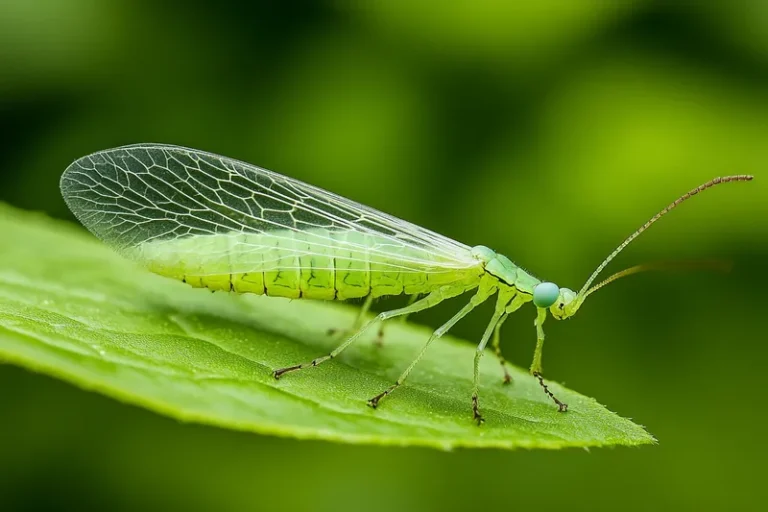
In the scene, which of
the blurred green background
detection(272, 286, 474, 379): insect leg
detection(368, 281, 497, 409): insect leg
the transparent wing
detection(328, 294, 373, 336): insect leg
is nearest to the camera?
detection(368, 281, 497, 409): insect leg

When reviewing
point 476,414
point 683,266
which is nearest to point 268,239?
point 476,414

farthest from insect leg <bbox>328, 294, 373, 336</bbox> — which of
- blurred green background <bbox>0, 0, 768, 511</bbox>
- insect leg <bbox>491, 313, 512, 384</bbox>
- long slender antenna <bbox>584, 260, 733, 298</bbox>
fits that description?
long slender antenna <bbox>584, 260, 733, 298</bbox>

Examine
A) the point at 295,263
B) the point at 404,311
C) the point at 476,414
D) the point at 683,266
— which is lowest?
the point at 476,414

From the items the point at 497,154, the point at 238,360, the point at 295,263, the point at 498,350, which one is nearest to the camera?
the point at 238,360

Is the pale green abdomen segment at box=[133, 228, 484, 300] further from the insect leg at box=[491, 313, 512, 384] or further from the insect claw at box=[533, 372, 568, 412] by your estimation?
the insect claw at box=[533, 372, 568, 412]

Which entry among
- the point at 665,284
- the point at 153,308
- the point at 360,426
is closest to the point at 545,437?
the point at 360,426

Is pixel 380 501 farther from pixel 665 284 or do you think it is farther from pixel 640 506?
pixel 665 284

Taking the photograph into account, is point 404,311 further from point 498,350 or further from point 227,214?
point 227,214
